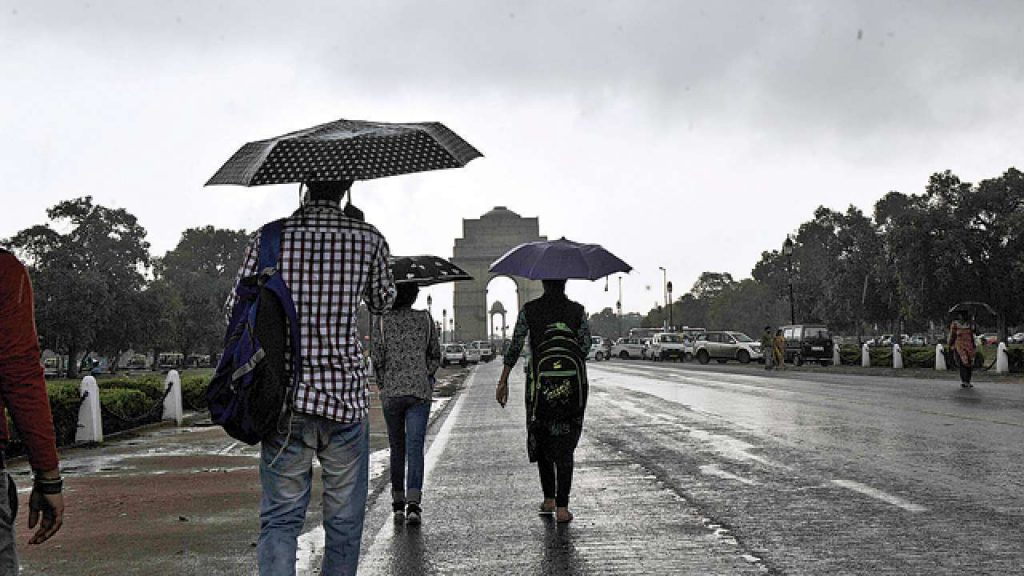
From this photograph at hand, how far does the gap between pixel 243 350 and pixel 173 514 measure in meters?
4.94

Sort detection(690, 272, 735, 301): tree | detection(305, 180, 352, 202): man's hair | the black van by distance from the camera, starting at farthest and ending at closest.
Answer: detection(690, 272, 735, 301): tree
the black van
detection(305, 180, 352, 202): man's hair

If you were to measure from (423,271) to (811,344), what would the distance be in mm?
37111

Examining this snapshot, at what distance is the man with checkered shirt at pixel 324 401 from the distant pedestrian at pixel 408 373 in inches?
128

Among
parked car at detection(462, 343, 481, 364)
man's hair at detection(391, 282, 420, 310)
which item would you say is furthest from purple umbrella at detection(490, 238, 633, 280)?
parked car at detection(462, 343, 481, 364)

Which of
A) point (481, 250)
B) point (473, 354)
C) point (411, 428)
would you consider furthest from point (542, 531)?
point (481, 250)

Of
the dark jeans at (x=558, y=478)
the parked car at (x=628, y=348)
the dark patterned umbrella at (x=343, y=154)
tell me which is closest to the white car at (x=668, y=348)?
the parked car at (x=628, y=348)

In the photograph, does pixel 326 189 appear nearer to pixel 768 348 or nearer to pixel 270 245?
pixel 270 245

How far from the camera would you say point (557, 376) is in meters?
6.88

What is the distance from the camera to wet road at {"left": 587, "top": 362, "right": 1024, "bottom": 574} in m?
5.74

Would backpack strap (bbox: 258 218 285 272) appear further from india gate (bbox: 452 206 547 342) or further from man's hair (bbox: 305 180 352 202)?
india gate (bbox: 452 206 547 342)

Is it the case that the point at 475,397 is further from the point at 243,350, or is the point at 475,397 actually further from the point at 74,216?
the point at 74,216

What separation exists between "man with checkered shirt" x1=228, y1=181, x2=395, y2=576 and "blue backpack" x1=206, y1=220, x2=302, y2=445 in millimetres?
48

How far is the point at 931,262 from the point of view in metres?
51.9

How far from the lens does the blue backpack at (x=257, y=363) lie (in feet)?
12.0
